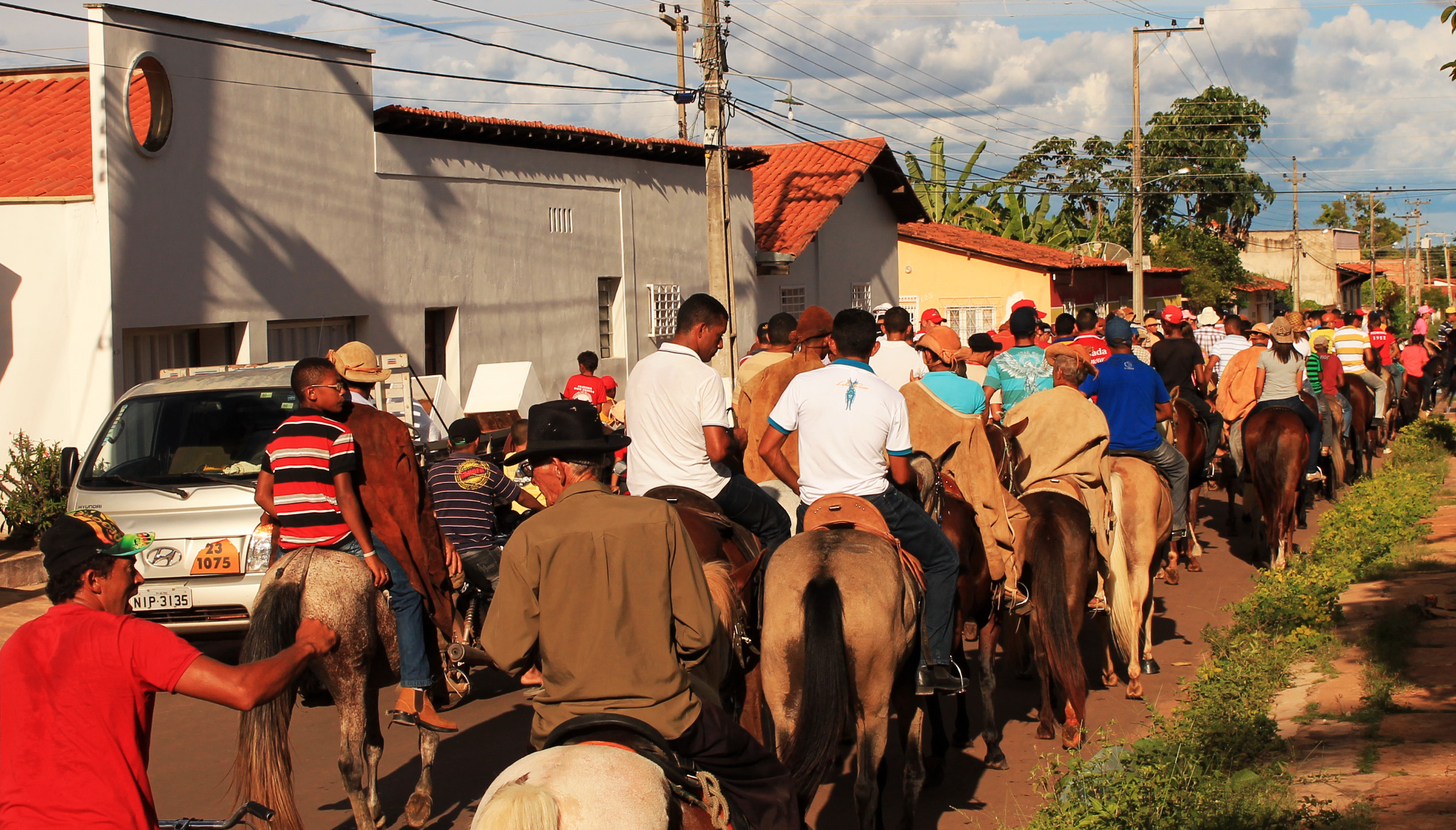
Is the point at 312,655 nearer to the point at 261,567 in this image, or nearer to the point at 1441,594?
the point at 261,567

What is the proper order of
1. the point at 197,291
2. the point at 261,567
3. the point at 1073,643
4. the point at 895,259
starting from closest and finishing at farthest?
the point at 1073,643 → the point at 261,567 → the point at 197,291 → the point at 895,259

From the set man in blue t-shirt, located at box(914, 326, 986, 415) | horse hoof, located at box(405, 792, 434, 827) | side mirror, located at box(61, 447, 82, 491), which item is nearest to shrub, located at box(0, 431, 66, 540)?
side mirror, located at box(61, 447, 82, 491)

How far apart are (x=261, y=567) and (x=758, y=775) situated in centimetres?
584

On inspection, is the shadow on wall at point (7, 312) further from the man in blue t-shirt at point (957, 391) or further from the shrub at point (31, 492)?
the man in blue t-shirt at point (957, 391)

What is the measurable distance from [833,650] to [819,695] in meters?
0.19

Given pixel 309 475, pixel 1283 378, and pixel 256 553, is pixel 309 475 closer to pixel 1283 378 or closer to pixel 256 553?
pixel 256 553

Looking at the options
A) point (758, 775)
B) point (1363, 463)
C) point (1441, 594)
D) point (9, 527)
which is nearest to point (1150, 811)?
point (758, 775)

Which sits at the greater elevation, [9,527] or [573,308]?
[573,308]

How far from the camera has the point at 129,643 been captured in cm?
347

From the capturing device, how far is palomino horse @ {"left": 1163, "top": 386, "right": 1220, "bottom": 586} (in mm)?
12727

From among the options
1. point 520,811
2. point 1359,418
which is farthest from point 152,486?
point 1359,418

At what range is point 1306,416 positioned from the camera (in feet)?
40.9

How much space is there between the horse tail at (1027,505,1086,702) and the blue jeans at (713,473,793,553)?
1468 mm

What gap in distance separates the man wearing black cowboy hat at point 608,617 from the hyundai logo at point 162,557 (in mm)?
5813
